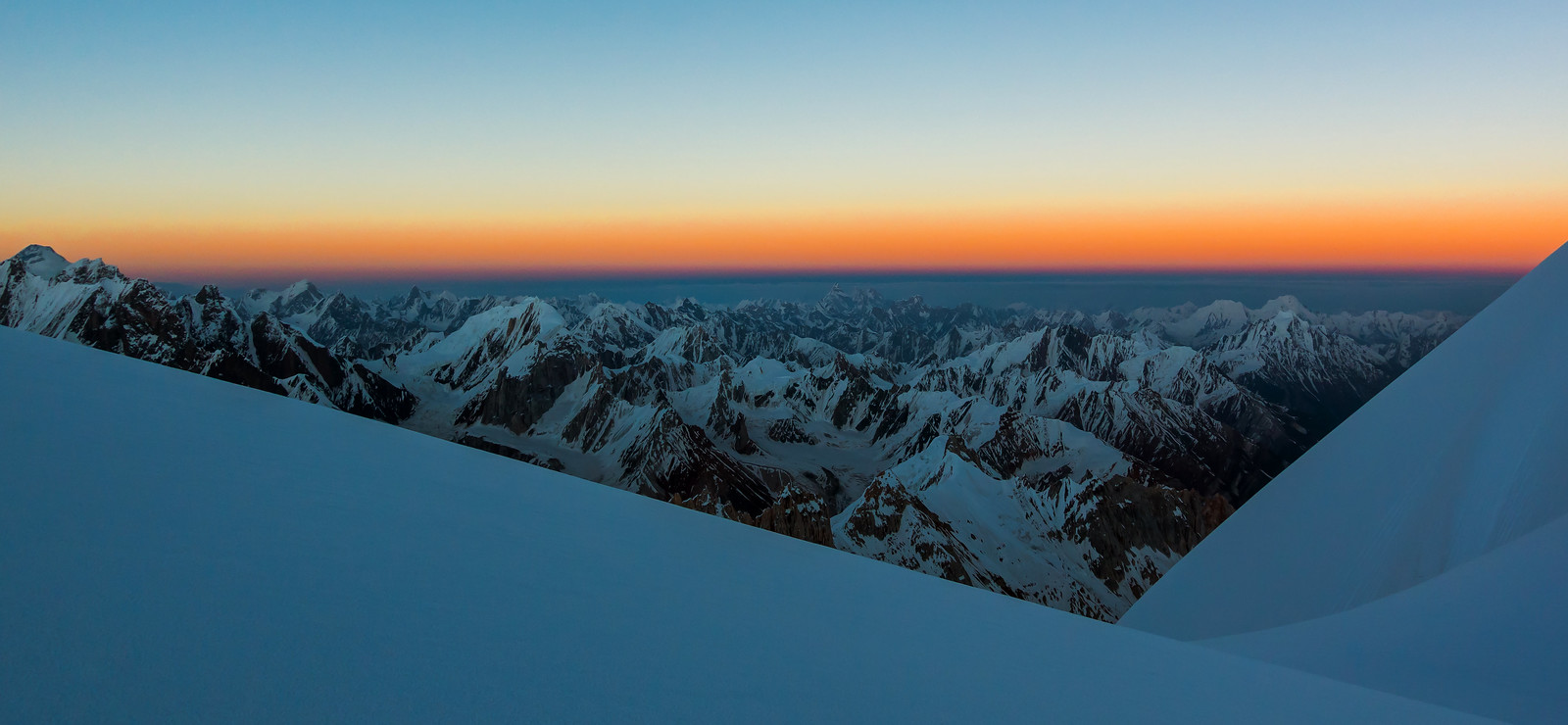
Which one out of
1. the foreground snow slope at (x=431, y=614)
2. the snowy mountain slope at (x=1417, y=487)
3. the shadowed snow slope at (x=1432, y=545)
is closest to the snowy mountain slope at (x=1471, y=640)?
the shadowed snow slope at (x=1432, y=545)

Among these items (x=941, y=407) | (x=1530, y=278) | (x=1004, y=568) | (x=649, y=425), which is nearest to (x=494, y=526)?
(x=1530, y=278)

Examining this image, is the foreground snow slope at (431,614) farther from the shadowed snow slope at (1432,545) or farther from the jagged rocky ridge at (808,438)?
the jagged rocky ridge at (808,438)

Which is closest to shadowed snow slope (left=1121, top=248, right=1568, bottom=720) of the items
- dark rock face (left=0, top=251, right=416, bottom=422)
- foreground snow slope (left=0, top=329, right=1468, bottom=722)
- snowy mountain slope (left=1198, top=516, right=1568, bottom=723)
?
snowy mountain slope (left=1198, top=516, right=1568, bottom=723)

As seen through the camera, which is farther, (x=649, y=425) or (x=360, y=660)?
(x=649, y=425)

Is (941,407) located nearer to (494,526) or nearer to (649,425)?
(649,425)

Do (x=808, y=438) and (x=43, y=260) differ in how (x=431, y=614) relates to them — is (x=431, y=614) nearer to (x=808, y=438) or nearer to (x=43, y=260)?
(x=808, y=438)
